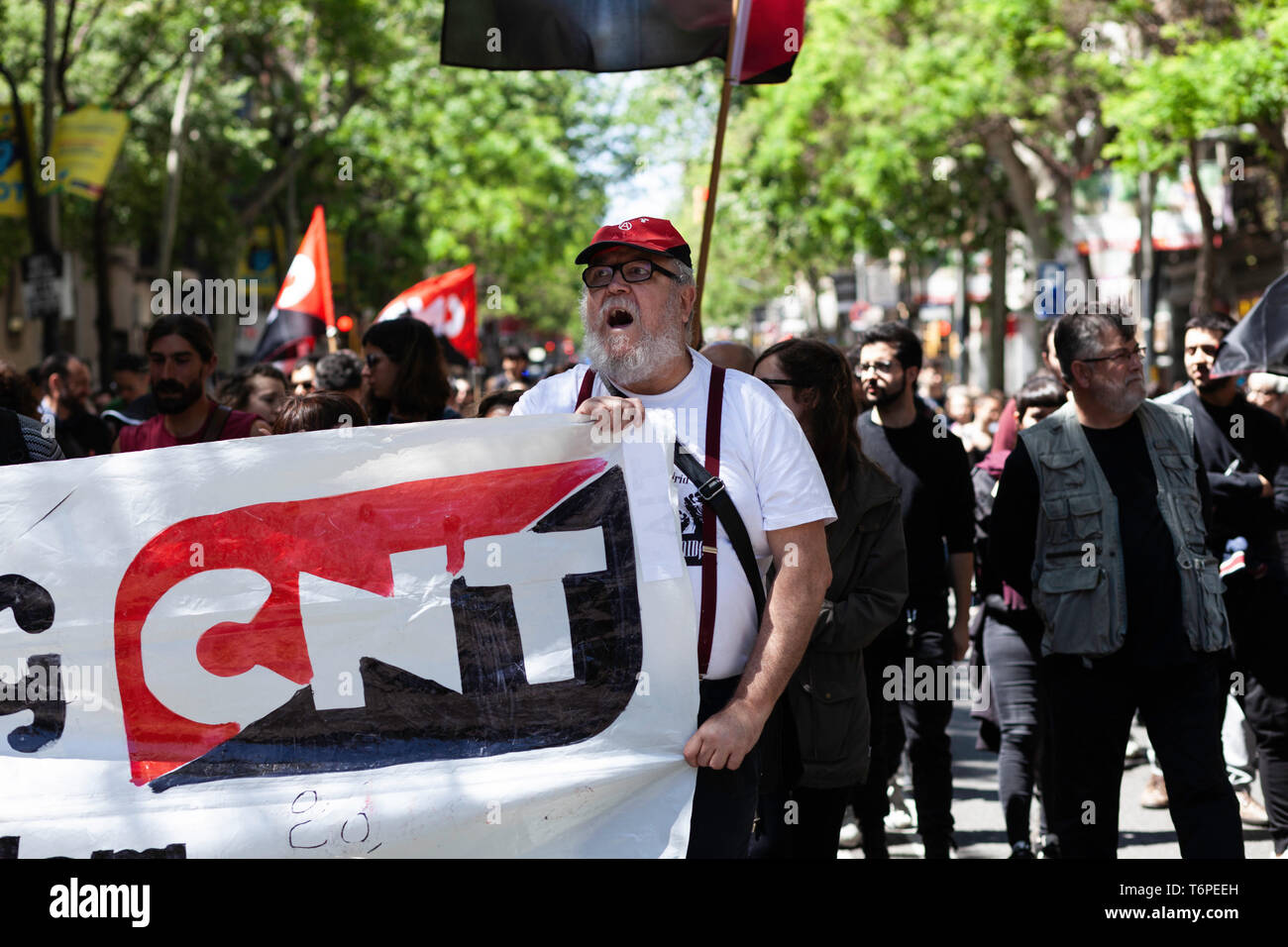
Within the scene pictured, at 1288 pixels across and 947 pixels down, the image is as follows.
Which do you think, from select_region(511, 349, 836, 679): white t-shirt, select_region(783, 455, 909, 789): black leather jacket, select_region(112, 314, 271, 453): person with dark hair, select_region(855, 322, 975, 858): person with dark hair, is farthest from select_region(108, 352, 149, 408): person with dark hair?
select_region(511, 349, 836, 679): white t-shirt

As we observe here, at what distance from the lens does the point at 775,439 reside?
380 cm

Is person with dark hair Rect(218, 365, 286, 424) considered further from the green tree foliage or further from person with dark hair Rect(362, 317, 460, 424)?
the green tree foliage

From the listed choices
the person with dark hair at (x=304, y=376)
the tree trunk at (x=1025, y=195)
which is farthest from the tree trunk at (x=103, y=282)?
the person with dark hair at (x=304, y=376)

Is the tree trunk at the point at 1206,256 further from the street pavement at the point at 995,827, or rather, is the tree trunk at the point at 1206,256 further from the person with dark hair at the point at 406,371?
the person with dark hair at the point at 406,371

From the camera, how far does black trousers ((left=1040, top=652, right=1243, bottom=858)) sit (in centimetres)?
498

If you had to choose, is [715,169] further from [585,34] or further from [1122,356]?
[1122,356]

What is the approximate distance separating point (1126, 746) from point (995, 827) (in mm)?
2751

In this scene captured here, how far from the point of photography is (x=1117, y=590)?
5059 millimetres

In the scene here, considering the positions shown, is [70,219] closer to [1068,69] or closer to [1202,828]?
[1068,69]

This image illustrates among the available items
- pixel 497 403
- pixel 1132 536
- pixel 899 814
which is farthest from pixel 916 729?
pixel 497 403

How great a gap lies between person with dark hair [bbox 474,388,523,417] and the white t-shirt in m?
3.16

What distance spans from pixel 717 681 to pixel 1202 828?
1942mm

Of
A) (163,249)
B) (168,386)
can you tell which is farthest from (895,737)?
(163,249)

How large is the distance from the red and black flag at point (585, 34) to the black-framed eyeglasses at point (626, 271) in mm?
2838
